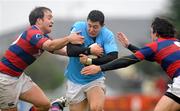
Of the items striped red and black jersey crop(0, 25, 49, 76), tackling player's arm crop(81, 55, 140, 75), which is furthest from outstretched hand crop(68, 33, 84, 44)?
tackling player's arm crop(81, 55, 140, 75)

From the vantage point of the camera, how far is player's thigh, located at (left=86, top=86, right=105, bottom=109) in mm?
16750

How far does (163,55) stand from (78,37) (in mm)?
1773

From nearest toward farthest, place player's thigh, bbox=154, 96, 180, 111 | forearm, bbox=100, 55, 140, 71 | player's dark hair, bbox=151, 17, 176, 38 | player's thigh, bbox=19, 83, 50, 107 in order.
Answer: player's thigh, bbox=154, 96, 180, 111 → forearm, bbox=100, 55, 140, 71 → player's dark hair, bbox=151, 17, 176, 38 → player's thigh, bbox=19, 83, 50, 107

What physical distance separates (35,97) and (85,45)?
1472mm

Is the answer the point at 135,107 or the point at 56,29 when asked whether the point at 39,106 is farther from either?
the point at 56,29

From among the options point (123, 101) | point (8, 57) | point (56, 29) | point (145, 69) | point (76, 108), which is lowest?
point (56, 29)

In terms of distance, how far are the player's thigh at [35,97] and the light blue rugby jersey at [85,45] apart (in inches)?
27.7

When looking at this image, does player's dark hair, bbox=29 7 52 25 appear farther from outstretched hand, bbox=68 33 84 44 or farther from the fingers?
the fingers

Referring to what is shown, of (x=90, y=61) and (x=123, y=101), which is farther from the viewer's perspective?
(x=123, y=101)

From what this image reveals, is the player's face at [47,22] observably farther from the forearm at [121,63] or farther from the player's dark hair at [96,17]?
the forearm at [121,63]

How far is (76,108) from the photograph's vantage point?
17281mm

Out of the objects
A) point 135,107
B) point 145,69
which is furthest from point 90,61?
point 145,69

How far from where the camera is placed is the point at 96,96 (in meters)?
16.9

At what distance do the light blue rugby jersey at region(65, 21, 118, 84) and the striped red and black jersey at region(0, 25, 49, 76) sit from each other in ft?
2.32
